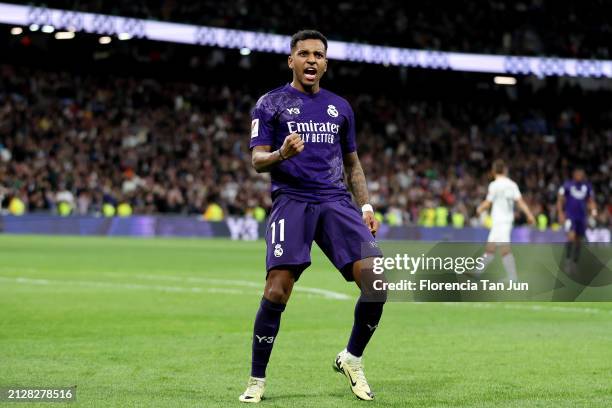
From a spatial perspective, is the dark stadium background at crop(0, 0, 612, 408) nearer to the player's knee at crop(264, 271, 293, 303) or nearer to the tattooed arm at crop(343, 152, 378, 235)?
the tattooed arm at crop(343, 152, 378, 235)

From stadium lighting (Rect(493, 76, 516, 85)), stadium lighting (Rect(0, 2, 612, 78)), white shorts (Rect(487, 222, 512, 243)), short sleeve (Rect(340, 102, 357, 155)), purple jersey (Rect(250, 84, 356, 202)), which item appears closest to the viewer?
purple jersey (Rect(250, 84, 356, 202))

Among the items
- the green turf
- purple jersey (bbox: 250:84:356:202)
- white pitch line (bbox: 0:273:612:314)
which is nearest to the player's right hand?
purple jersey (bbox: 250:84:356:202)

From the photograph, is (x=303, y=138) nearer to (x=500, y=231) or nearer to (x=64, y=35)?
(x=500, y=231)

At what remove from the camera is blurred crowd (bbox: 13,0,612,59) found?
45.3 metres

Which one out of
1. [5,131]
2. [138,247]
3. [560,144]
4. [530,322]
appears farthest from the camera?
[560,144]

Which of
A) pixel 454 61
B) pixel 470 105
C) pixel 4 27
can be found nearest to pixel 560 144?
pixel 470 105

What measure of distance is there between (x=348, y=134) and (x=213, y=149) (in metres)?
36.8

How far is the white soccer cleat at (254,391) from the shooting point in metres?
6.87

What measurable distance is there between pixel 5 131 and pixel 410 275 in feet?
111

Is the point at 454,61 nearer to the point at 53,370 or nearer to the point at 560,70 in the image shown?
the point at 560,70

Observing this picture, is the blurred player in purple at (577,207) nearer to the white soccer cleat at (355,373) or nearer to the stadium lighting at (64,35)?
the white soccer cleat at (355,373)

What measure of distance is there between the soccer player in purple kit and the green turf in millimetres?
481

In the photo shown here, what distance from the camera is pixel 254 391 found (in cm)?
691

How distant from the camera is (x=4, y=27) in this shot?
41.1m
